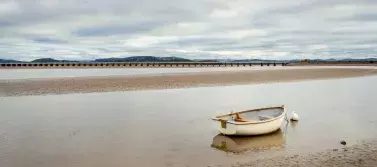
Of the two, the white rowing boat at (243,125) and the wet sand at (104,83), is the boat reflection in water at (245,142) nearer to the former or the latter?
the white rowing boat at (243,125)

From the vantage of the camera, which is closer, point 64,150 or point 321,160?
point 321,160

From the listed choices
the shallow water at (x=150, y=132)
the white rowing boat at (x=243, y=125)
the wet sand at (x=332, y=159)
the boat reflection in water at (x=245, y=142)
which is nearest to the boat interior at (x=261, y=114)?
the white rowing boat at (x=243, y=125)

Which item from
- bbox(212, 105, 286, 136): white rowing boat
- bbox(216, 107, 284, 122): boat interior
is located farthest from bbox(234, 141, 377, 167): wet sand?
bbox(216, 107, 284, 122): boat interior

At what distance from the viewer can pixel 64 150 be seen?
1237cm

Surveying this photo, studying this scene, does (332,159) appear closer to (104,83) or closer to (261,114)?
(261,114)

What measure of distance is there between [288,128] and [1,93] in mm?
23162

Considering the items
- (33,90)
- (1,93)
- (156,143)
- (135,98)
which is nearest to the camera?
(156,143)

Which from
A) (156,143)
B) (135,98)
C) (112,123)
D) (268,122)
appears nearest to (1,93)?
(135,98)

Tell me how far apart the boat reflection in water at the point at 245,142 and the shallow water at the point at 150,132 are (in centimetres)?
3

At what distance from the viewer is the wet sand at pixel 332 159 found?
34.6ft

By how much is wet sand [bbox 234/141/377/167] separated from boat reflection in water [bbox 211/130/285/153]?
1628 mm

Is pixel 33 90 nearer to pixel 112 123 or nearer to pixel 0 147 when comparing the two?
pixel 112 123

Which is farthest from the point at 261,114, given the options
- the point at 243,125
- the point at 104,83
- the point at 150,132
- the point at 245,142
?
the point at 104,83

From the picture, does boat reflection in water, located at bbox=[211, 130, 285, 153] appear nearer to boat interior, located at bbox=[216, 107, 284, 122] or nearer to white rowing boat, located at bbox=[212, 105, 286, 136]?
white rowing boat, located at bbox=[212, 105, 286, 136]
